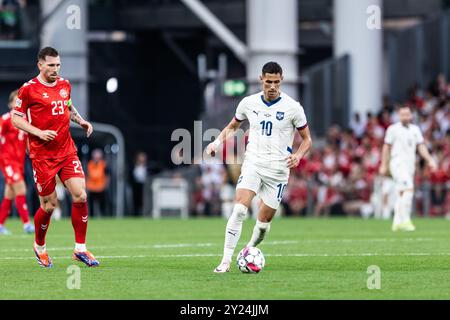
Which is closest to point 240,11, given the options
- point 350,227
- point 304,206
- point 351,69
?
point 351,69

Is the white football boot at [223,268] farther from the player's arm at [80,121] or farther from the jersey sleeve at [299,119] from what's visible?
the player's arm at [80,121]

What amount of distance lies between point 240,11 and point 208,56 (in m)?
3.38

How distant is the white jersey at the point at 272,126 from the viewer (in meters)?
14.7

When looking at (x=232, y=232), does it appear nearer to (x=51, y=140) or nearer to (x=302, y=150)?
(x=302, y=150)

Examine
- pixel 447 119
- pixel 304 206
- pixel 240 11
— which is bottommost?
pixel 304 206

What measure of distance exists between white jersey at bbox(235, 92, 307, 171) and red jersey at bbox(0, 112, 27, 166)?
960 centimetres

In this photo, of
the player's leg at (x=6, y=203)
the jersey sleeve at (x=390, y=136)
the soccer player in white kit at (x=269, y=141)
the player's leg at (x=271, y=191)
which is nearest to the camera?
the soccer player in white kit at (x=269, y=141)

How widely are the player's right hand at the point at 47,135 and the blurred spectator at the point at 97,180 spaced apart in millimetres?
21934

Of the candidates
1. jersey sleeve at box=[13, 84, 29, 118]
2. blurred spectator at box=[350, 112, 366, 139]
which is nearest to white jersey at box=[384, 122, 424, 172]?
jersey sleeve at box=[13, 84, 29, 118]

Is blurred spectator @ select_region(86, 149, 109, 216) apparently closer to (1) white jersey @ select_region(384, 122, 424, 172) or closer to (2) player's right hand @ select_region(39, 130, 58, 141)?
(1) white jersey @ select_region(384, 122, 424, 172)

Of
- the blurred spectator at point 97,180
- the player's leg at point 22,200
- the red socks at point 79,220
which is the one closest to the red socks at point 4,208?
the player's leg at point 22,200

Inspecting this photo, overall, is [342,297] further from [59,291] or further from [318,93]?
[318,93]

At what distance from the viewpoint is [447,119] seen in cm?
3366

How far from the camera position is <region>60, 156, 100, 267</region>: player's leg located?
15156 mm
